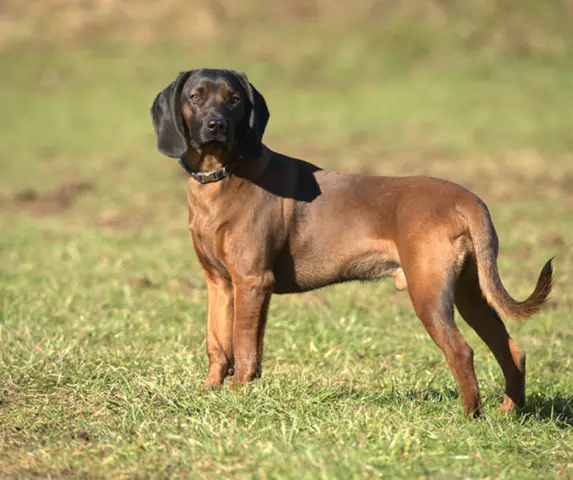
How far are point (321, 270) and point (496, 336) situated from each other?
1.05m

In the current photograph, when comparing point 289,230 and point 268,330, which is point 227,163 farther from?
point 268,330

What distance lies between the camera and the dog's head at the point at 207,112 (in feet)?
17.9

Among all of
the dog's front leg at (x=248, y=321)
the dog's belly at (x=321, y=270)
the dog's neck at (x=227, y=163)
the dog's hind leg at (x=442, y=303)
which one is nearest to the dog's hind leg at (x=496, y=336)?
the dog's hind leg at (x=442, y=303)

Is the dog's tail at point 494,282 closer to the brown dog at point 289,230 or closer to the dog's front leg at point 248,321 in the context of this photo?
the brown dog at point 289,230

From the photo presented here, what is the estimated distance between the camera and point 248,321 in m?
5.37

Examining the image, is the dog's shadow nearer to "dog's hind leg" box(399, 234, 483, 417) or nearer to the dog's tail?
"dog's hind leg" box(399, 234, 483, 417)

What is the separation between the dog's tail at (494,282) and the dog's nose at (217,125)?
1.41 meters

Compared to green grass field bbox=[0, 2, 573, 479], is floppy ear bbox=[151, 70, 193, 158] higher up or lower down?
higher up

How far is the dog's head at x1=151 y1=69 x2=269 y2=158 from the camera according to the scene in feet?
17.9

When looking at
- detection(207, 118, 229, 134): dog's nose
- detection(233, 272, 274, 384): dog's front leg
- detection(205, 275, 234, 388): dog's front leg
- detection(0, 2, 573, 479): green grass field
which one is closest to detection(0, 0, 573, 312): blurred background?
detection(0, 2, 573, 479): green grass field

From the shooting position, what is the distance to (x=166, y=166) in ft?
52.5

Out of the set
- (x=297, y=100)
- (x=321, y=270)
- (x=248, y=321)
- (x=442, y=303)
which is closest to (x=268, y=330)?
(x=321, y=270)

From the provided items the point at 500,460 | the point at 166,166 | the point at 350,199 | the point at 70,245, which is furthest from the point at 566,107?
the point at 500,460

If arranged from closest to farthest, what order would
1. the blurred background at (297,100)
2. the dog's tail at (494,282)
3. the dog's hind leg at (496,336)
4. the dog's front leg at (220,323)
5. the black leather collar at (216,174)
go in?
the dog's tail at (494,282), the dog's hind leg at (496,336), the black leather collar at (216,174), the dog's front leg at (220,323), the blurred background at (297,100)
